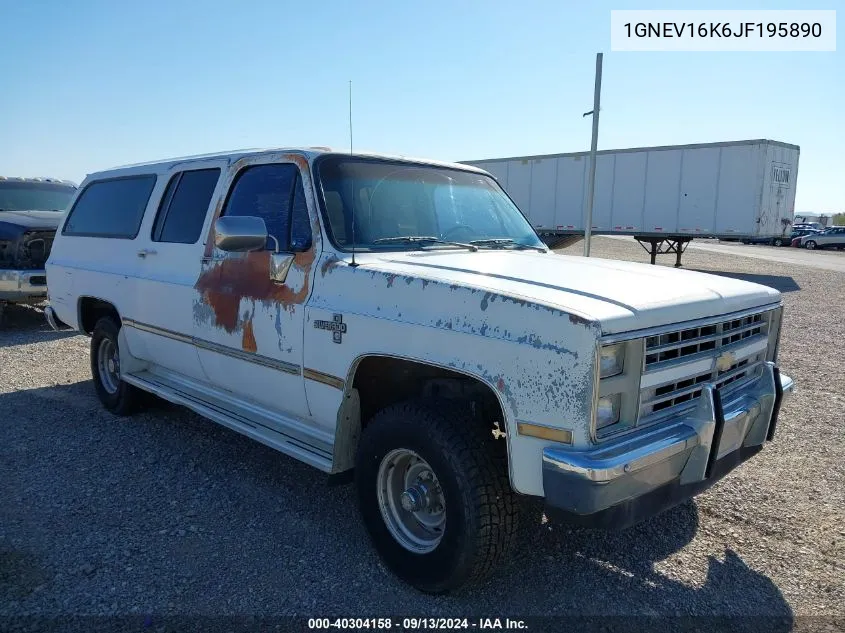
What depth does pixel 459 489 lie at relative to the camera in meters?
2.75

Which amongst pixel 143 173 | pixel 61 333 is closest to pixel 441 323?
pixel 143 173

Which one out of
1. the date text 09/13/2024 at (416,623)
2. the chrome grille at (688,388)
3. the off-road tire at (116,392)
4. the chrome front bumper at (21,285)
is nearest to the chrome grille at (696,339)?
the chrome grille at (688,388)

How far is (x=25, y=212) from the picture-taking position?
9812 millimetres

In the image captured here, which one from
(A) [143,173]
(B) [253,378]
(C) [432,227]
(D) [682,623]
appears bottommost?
(D) [682,623]

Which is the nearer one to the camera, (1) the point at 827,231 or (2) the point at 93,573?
(2) the point at 93,573

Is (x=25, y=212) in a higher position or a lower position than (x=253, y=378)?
higher

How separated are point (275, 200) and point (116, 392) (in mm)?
2695

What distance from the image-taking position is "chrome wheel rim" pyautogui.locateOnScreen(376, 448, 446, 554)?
3055 millimetres

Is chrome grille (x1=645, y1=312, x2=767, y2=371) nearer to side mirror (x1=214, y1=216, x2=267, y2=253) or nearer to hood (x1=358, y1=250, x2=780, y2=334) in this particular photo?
hood (x1=358, y1=250, x2=780, y2=334)

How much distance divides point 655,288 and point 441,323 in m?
0.98

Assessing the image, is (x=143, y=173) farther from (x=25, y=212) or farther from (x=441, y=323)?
(x=25, y=212)

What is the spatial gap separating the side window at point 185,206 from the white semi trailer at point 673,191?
1468cm

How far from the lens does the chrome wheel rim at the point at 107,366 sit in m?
5.53

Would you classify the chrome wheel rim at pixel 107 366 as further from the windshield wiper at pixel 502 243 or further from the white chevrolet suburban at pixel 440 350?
the windshield wiper at pixel 502 243
